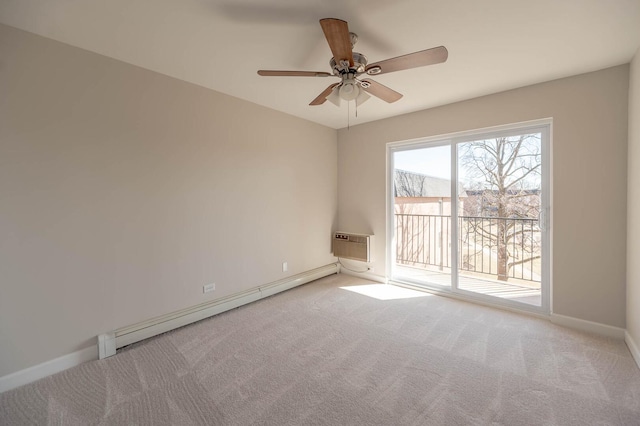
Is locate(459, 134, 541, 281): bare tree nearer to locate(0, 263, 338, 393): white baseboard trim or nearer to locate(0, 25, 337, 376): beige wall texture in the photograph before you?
locate(0, 25, 337, 376): beige wall texture

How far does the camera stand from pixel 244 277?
3309mm

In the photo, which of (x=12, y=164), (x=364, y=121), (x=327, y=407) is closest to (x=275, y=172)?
(x=364, y=121)

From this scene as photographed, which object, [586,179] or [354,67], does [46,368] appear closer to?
[354,67]

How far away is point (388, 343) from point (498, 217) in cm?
216

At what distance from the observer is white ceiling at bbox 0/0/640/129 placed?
5.52ft

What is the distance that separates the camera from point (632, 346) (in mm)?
2209

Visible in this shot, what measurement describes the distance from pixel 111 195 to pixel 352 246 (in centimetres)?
323

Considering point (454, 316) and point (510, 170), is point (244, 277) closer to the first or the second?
point (454, 316)

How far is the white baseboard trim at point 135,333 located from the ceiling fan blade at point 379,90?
2686 millimetres

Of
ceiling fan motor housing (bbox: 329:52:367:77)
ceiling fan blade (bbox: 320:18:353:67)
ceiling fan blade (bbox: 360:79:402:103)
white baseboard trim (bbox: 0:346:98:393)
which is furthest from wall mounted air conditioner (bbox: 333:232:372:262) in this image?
white baseboard trim (bbox: 0:346:98:393)

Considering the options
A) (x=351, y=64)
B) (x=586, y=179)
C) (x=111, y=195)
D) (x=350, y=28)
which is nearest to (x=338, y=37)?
(x=351, y=64)

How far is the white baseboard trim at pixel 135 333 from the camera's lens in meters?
1.92

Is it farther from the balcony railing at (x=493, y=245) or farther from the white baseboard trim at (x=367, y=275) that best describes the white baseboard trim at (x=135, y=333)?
the balcony railing at (x=493, y=245)

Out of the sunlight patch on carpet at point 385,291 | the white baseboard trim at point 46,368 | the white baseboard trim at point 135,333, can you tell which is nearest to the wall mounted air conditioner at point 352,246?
the sunlight patch on carpet at point 385,291
